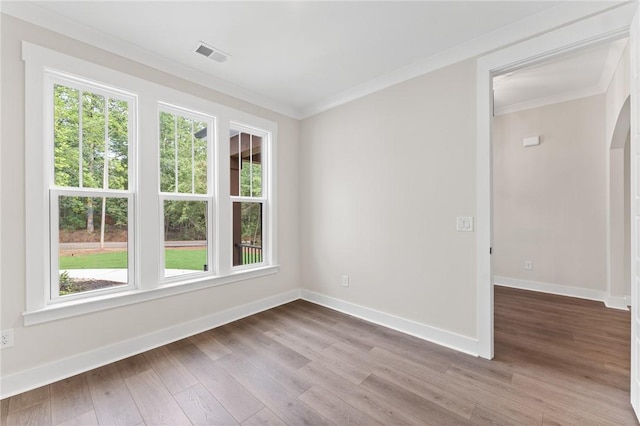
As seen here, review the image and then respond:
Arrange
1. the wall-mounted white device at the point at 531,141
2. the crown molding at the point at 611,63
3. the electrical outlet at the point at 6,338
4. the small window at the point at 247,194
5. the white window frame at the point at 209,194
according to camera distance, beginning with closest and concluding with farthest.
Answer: the electrical outlet at the point at 6,338
the crown molding at the point at 611,63
the white window frame at the point at 209,194
the small window at the point at 247,194
the wall-mounted white device at the point at 531,141

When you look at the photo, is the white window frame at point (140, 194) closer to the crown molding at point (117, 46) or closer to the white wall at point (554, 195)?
the crown molding at point (117, 46)

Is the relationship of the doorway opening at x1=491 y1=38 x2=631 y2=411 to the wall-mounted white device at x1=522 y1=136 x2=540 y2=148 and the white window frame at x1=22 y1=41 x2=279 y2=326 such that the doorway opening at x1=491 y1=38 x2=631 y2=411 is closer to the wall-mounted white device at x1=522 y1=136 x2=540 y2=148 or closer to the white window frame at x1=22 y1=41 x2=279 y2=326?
the wall-mounted white device at x1=522 y1=136 x2=540 y2=148

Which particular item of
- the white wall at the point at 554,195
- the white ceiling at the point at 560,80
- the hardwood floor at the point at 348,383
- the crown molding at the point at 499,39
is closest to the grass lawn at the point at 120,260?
the hardwood floor at the point at 348,383

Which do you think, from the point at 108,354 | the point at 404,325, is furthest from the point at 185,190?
the point at 404,325

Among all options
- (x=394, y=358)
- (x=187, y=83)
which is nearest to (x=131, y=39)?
(x=187, y=83)

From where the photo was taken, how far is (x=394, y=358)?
2.30m

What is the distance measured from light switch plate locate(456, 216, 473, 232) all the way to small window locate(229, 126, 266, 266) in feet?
7.75

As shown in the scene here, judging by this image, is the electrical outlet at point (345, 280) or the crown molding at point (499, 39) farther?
the electrical outlet at point (345, 280)

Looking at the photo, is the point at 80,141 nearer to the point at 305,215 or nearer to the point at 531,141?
the point at 305,215

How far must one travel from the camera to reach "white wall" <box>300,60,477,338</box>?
2.46m

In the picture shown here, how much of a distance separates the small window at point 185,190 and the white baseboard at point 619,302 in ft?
16.5

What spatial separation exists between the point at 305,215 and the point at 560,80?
12.4ft

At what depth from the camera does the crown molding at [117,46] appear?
1907 mm

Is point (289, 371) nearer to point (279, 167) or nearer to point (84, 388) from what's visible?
point (84, 388)
